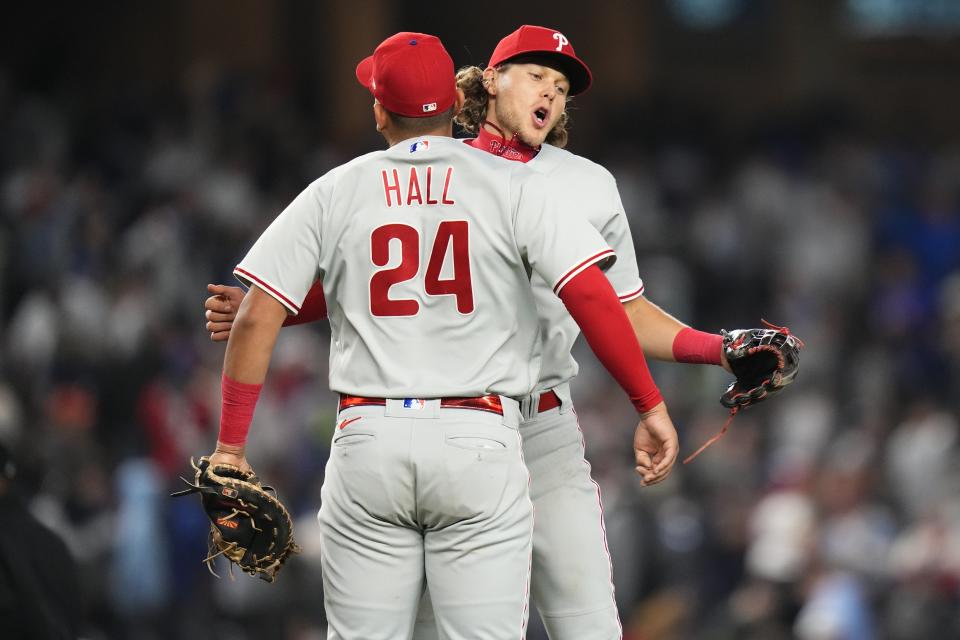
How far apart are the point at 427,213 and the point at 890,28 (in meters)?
13.7

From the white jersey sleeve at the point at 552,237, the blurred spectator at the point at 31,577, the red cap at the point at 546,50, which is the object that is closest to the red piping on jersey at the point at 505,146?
the red cap at the point at 546,50

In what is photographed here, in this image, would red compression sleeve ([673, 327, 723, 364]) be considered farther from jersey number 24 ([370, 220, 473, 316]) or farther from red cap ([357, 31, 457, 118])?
red cap ([357, 31, 457, 118])

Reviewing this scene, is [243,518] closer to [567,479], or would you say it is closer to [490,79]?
[567,479]

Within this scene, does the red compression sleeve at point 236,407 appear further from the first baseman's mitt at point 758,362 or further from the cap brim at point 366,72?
the first baseman's mitt at point 758,362

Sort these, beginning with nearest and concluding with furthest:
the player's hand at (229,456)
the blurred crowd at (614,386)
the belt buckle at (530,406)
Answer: the player's hand at (229,456) < the belt buckle at (530,406) < the blurred crowd at (614,386)

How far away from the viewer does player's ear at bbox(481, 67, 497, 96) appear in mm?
3742

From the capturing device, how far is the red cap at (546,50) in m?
3.64

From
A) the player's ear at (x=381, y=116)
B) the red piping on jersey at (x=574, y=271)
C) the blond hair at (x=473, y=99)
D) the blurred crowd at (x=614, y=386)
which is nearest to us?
the red piping on jersey at (x=574, y=271)

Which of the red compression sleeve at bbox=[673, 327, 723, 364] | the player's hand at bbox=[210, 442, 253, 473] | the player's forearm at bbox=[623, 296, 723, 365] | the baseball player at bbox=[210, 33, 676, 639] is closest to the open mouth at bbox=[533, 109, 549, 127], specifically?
the baseball player at bbox=[210, 33, 676, 639]

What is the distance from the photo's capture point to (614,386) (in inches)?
397

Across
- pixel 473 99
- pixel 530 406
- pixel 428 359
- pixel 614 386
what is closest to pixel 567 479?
pixel 530 406

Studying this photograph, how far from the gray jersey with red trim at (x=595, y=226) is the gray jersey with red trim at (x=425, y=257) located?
352 millimetres

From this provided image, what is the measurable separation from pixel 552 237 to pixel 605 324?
0.21 metres

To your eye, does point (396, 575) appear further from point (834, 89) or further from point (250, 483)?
point (834, 89)
